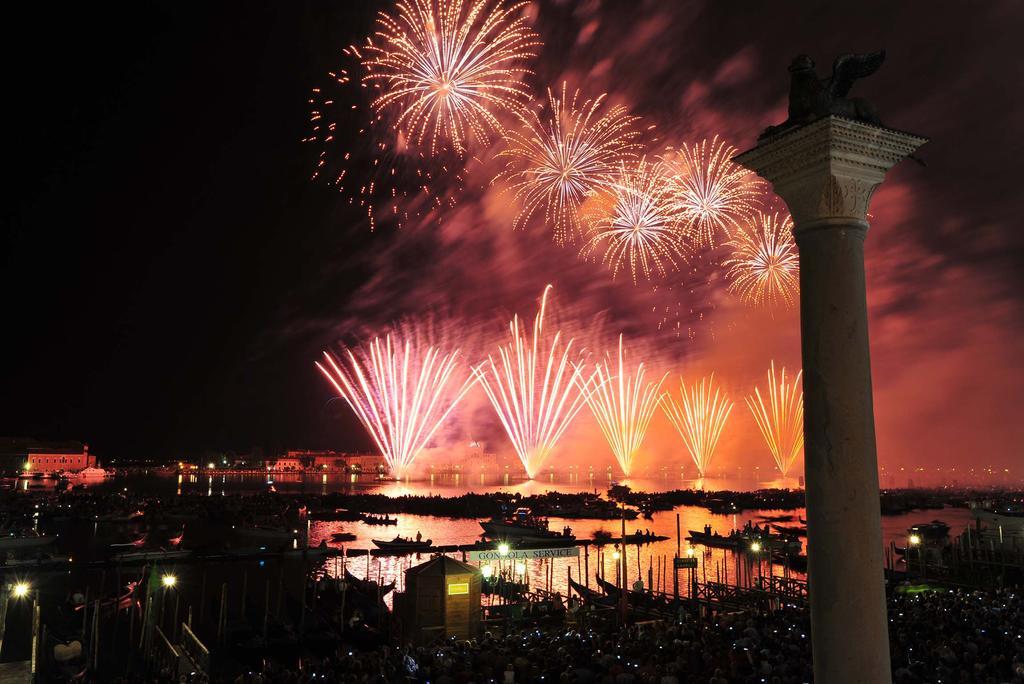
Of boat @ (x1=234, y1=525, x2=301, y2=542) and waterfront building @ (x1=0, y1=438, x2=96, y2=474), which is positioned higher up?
waterfront building @ (x1=0, y1=438, x2=96, y2=474)

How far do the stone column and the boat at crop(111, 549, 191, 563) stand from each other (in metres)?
38.6

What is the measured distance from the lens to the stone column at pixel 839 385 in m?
4.89

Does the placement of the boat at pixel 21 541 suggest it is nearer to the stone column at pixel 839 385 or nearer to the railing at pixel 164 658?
the railing at pixel 164 658

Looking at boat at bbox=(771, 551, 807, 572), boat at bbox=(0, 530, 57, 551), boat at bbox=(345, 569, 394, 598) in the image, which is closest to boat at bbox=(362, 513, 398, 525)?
boat at bbox=(0, 530, 57, 551)

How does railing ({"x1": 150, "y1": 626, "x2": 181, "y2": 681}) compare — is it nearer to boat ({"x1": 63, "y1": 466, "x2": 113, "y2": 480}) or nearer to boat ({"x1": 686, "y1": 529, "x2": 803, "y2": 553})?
boat ({"x1": 686, "y1": 529, "x2": 803, "y2": 553})

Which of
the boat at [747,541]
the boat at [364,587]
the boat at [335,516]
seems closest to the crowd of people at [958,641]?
the boat at [364,587]

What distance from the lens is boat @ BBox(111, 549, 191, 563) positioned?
3716cm

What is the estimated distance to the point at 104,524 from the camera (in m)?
55.3

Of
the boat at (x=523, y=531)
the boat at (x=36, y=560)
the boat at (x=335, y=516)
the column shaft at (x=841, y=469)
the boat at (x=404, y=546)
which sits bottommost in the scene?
the boat at (x=335, y=516)

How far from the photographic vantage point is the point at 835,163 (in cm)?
518

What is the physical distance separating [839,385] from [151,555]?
40.5 metres

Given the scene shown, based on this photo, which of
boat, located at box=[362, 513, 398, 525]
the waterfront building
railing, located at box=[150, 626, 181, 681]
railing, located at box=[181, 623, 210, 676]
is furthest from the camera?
the waterfront building

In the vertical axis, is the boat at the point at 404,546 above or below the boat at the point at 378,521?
above

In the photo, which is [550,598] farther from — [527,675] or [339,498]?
[339,498]
